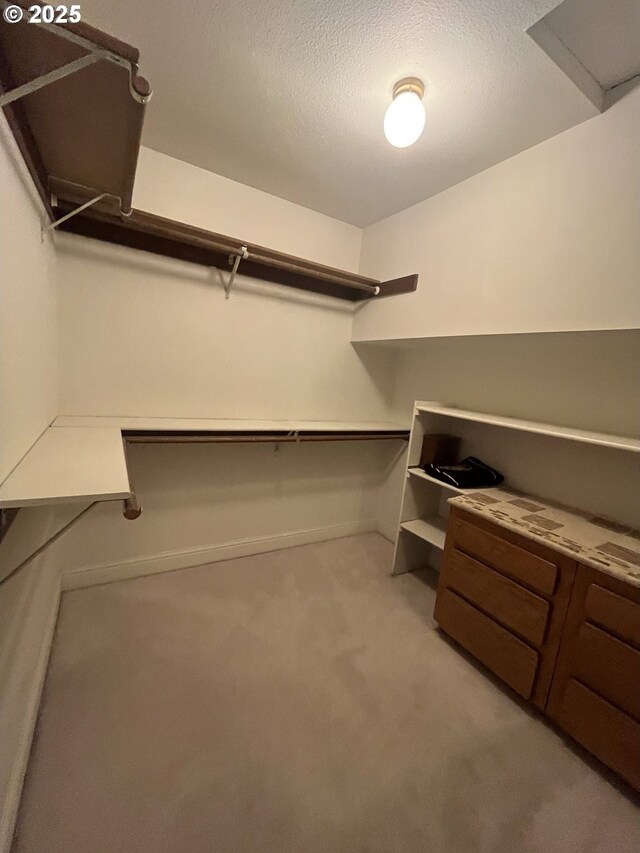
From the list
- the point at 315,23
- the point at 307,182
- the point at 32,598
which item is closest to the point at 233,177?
the point at 307,182

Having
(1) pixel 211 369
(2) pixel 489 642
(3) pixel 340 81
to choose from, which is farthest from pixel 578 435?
(1) pixel 211 369

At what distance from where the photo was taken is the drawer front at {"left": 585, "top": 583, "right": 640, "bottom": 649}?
1128mm

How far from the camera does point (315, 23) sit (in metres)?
1.11

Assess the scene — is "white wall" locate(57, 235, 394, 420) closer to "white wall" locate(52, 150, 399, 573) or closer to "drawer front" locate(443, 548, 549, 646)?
"white wall" locate(52, 150, 399, 573)

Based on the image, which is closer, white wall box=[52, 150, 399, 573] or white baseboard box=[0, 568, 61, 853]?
white baseboard box=[0, 568, 61, 853]

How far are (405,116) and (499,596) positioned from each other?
2012mm

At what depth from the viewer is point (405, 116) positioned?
1276 mm

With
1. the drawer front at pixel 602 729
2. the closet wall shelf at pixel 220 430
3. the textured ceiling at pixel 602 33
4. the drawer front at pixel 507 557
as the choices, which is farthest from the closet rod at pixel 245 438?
the textured ceiling at pixel 602 33

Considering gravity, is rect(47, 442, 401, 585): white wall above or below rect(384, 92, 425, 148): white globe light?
below

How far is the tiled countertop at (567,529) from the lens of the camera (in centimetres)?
124

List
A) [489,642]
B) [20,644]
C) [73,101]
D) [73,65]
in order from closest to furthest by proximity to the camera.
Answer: [73,65] → [73,101] → [20,644] → [489,642]

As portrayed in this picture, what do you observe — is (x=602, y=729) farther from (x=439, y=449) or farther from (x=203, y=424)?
(x=203, y=424)

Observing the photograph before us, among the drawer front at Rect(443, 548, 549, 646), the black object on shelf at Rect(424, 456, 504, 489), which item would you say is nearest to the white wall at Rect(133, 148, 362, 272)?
the black object on shelf at Rect(424, 456, 504, 489)

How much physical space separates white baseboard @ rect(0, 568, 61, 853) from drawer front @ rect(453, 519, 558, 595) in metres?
1.75
